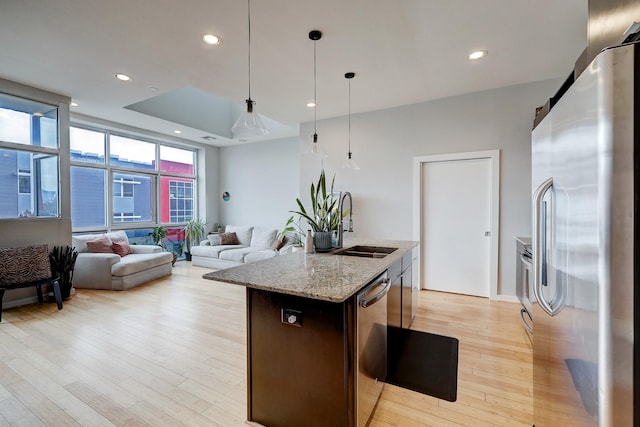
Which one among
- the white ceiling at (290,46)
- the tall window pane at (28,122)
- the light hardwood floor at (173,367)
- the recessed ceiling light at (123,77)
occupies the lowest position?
the light hardwood floor at (173,367)

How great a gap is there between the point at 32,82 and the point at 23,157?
3.29 feet

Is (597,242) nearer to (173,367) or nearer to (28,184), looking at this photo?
(173,367)

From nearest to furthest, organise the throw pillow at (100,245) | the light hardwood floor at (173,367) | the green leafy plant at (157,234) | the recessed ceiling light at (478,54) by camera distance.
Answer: the light hardwood floor at (173,367) → the recessed ceiling light at (478,54) → the throw pillow at (100,245) → the green leafy plant at (157,234)

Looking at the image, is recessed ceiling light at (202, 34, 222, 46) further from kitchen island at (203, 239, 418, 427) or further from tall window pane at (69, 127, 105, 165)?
tall window pane at (69, 127, 105, 165)

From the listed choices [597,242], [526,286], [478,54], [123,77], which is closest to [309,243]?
[597,242]

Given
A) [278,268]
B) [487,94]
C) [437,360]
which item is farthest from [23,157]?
[487,94]

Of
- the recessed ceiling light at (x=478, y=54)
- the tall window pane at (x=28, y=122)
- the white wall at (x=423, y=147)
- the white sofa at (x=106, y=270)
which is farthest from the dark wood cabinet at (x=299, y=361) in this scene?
the tall window pane at (x=28, y=122)

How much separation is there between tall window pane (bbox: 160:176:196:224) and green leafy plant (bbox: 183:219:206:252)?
301mm

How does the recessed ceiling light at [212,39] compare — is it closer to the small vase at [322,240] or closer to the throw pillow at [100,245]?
the small vase at [322,240]

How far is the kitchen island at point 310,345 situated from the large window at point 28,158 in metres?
4.11

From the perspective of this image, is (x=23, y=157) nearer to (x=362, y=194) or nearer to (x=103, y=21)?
(x=103, y=21)

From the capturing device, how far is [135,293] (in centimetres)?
432

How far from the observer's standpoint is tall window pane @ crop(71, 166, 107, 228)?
204 inches

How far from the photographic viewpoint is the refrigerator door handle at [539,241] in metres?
1.21
